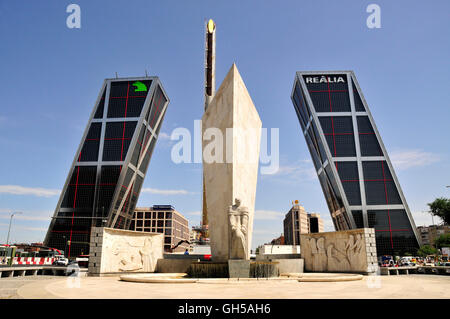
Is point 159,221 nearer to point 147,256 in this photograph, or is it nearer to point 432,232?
point 147,256

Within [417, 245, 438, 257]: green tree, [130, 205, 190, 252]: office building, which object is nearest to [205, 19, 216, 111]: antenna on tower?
[417, 245, 438, 257]: green tree

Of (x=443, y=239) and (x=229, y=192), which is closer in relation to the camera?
(x=229, y=192)

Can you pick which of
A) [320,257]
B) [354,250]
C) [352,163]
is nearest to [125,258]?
[320,257]

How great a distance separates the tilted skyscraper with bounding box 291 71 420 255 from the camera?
175ft

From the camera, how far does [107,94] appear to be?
61562 mm

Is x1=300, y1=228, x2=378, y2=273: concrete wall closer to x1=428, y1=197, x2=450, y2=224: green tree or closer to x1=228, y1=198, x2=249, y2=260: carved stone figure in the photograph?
x1=228, y1=198, x2=249, y2=260: carved stone figure

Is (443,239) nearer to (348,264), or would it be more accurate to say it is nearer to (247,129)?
(348,264)

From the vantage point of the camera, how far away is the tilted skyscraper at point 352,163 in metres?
53.4

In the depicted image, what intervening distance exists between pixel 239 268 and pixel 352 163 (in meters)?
47.5

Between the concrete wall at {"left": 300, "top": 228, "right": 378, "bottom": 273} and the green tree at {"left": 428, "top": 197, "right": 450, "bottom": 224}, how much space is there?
2831cm

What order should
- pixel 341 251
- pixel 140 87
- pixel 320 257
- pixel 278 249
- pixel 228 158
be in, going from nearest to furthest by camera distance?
pixel 228 158 < pixel 341 251 < pixel 320 257 < pixel 278 249 < pixel 140 87

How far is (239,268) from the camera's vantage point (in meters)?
13.4

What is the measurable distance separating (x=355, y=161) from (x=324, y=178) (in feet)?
23.6
